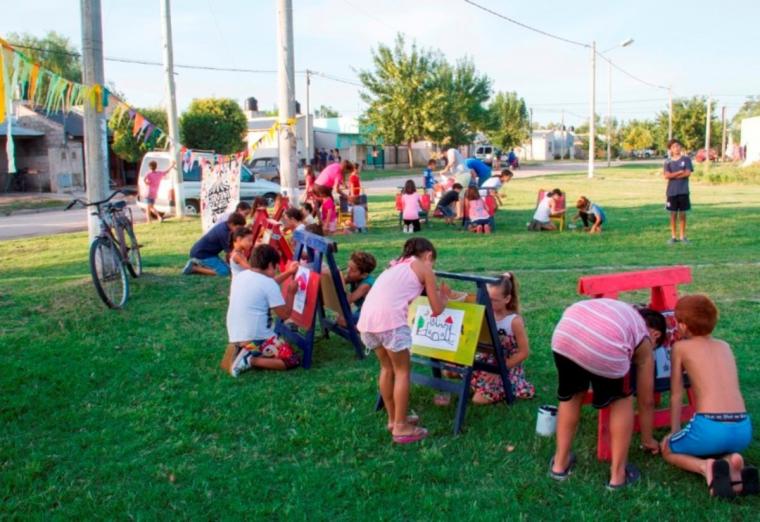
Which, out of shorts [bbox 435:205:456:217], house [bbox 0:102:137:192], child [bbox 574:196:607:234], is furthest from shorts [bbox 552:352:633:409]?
house [bbox 0:102:137:192]

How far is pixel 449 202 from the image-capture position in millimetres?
17562

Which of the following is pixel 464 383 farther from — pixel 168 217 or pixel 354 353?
pixel 168 217

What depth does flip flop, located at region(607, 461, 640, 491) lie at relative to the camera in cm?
383

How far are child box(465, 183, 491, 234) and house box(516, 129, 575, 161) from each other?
253 feet

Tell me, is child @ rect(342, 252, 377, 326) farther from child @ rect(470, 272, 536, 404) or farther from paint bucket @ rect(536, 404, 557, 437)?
paint bucket @ rect(536, 404, 557, 437)

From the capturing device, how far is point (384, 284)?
467cm

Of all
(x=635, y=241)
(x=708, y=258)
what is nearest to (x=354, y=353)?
(x=708, y=258)

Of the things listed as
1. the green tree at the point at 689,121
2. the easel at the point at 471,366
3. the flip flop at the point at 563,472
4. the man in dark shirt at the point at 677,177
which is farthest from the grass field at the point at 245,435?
the green tree at the point at 689,121

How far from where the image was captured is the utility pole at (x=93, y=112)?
30.0 feet

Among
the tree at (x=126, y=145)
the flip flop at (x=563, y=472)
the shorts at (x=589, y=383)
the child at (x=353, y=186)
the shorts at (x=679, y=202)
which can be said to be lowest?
the flip flop at (x=563, y=472)

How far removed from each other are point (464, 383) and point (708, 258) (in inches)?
323

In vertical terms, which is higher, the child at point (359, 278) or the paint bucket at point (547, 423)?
the child at point (359, 278)

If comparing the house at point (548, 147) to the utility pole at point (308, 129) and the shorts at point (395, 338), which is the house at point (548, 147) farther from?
the shorts at point (395, 338)

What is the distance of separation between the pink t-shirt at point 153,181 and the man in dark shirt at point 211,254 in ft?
33.9
